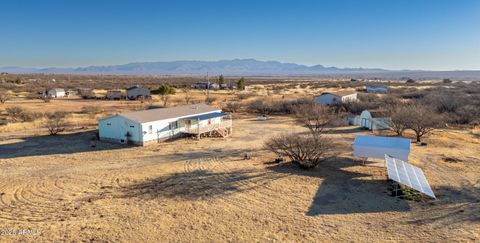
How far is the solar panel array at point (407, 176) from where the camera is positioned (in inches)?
600

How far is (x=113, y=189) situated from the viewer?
16.5m

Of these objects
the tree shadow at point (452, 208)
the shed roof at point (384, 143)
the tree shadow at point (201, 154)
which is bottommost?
the tree shadow at point (452, 208)

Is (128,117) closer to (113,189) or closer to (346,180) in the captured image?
(113,189)

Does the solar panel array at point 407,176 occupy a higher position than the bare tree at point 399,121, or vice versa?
the bare tree at point 399,121

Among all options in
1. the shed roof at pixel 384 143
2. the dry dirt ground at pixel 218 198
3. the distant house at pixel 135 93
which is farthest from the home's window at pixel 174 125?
the distant house at pixel 135 93

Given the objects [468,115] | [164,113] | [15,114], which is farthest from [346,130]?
[15,114]

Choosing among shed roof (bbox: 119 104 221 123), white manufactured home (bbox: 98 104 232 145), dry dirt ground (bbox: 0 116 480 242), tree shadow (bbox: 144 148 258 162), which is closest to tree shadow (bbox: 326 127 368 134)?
dry dirt ground (bbox: 0 116 480 242)

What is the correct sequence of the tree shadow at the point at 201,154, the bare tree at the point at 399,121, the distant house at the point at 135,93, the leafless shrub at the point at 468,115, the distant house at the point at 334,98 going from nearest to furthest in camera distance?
the tree shadow at the point at 201,154, the bare tree at the point at 399,121, the leafless shrub at the point at 468,115, the distant house at the point at 334,98, the distant house at the point at 135,93

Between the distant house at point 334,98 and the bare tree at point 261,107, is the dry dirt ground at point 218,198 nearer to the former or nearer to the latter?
the bare tree at point 261,107

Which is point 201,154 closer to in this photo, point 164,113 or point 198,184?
point 198,184

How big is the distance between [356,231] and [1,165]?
20198 mm

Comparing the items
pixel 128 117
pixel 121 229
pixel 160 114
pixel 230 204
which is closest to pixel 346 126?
pixel 160 114

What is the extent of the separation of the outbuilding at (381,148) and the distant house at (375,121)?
39.9ft

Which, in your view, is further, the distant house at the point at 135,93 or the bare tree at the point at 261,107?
the distant house at the point at 135,93
